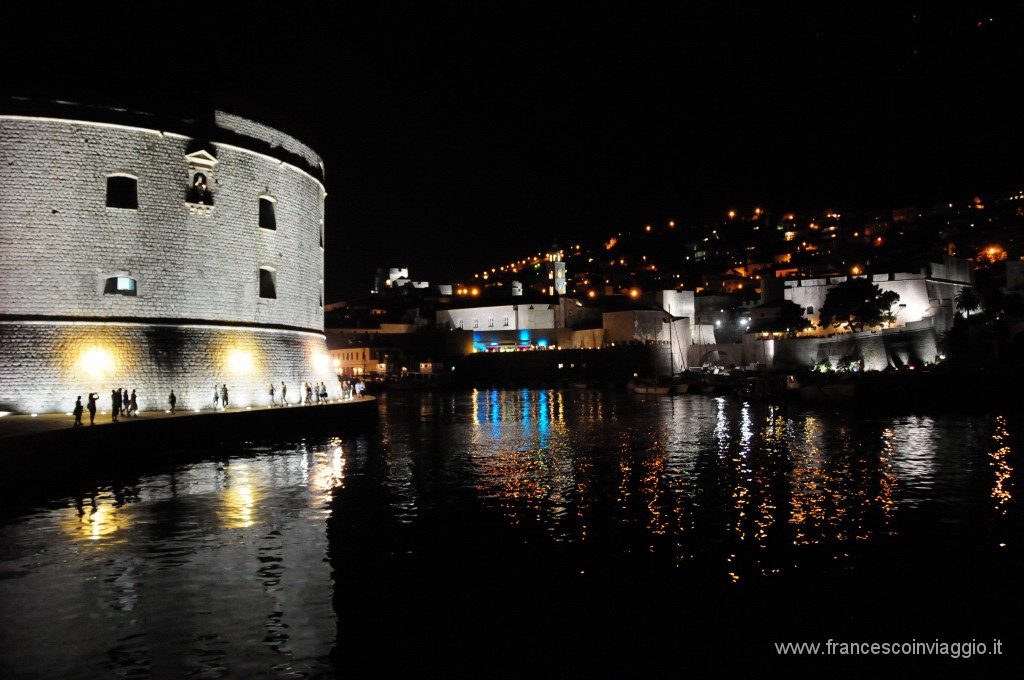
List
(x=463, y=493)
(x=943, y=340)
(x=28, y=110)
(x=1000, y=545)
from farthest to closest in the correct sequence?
1. (x=943, y=340)
2. (x=28, y=110)
3. (x=463, y=493)
4. (x=1000, y=545)

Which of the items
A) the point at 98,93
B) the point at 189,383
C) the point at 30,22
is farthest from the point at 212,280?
the point at 30,22

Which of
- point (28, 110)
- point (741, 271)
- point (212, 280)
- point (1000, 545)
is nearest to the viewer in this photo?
point (1000, 545)

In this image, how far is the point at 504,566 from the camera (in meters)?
8.43

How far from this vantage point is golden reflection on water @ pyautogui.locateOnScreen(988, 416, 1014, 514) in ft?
38.9

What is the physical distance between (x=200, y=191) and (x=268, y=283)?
316 cm

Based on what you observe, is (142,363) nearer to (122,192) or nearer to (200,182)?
(122,192)

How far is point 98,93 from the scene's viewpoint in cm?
1731

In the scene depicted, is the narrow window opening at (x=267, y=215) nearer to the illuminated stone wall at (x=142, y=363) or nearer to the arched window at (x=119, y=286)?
the illuminated stone wall at (x=142, y=363)

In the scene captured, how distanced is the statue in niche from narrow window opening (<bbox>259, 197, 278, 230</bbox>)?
6.07ft

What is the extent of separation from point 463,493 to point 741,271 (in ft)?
292

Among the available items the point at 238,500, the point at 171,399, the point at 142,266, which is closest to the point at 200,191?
the point at 142,266

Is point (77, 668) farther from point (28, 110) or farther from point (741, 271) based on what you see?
point (741, 271)

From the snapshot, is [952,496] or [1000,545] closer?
[1000,545]

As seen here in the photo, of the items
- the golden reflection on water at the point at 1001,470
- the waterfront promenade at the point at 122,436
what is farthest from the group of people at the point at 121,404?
the golden reflection on water at the point at 1001,470
